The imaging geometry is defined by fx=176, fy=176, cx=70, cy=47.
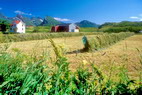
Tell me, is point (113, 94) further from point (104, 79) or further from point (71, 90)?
point (71, 90)

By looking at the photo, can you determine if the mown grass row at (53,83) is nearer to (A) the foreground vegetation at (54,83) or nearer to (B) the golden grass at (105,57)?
(A) the foreground vegetation at (54,83)

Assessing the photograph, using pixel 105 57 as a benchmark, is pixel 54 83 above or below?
above

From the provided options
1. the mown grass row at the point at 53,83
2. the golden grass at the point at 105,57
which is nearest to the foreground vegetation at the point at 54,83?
the mown grass row at the point at 53,83

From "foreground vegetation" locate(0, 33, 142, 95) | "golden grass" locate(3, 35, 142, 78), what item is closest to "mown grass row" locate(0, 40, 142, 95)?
"foreground vegetation" locate(0, 33, 142, 95)

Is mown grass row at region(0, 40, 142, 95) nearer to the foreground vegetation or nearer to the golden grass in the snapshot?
the foreground vegetation

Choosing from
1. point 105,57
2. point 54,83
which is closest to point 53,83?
point 54,83

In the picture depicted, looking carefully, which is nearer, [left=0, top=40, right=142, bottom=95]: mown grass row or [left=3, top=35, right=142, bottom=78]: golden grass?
[left=0, top=40, right=142, bottom=95]: mown grass row

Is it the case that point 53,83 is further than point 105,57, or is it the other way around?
point 105,57

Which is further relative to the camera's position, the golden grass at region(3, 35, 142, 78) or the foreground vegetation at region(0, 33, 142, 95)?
the golden grass at region(3, 35, 142, 78)

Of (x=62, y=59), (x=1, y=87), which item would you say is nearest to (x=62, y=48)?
(x=62, y=59)

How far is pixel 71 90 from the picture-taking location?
1818 mm

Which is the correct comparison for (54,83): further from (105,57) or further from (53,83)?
(105,57)

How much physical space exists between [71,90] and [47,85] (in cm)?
26

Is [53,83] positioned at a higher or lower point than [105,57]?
higher
